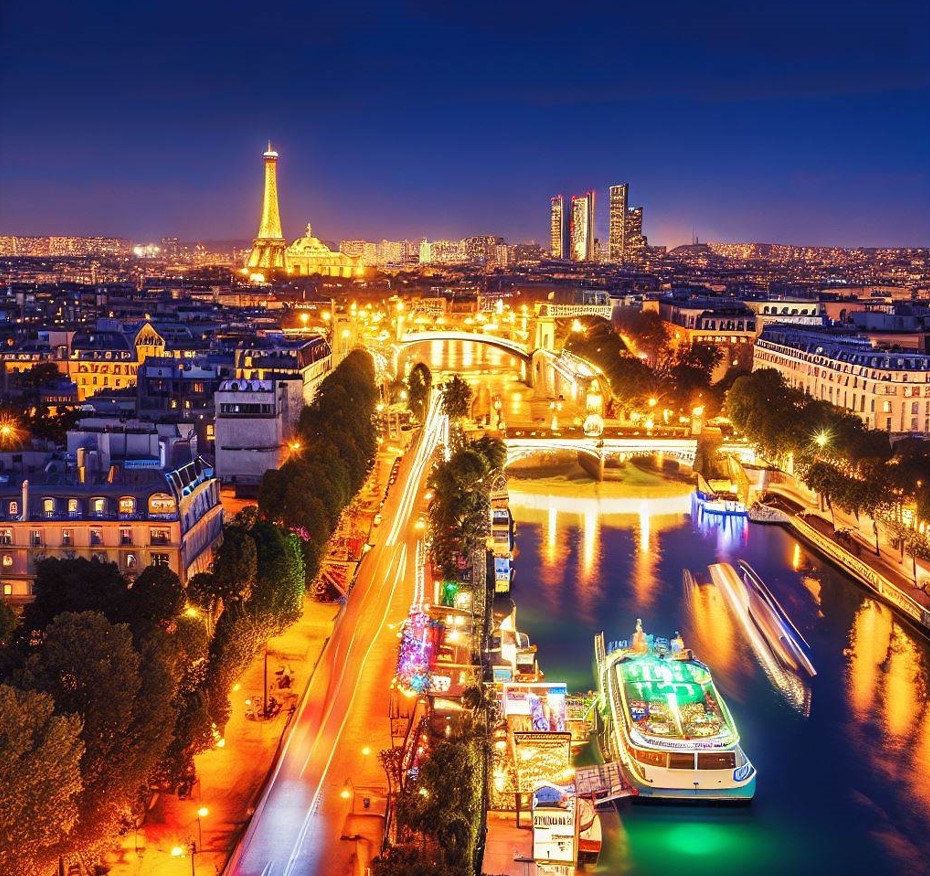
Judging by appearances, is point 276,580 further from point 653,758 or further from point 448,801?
point 448,801

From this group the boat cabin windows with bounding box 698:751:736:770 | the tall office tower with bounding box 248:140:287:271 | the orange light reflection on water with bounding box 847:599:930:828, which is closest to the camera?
the boat cabin windows with bounding box 698:751:736:770

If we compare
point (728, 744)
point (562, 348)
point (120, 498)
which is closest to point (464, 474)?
point (120, 498)

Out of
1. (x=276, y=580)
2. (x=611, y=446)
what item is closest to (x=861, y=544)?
(x=611, y=446)

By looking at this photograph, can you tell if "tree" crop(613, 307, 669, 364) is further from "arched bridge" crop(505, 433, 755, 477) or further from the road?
the road

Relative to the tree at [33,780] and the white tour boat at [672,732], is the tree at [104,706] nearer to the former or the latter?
the tree at [33,780]

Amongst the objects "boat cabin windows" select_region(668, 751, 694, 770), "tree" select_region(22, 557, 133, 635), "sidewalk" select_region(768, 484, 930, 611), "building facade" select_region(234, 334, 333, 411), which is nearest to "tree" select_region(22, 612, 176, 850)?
"tree" select_region(22, 557, 133, 635)

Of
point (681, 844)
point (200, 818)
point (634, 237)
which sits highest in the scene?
point (634, 237)

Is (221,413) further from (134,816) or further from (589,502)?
(134,816)
